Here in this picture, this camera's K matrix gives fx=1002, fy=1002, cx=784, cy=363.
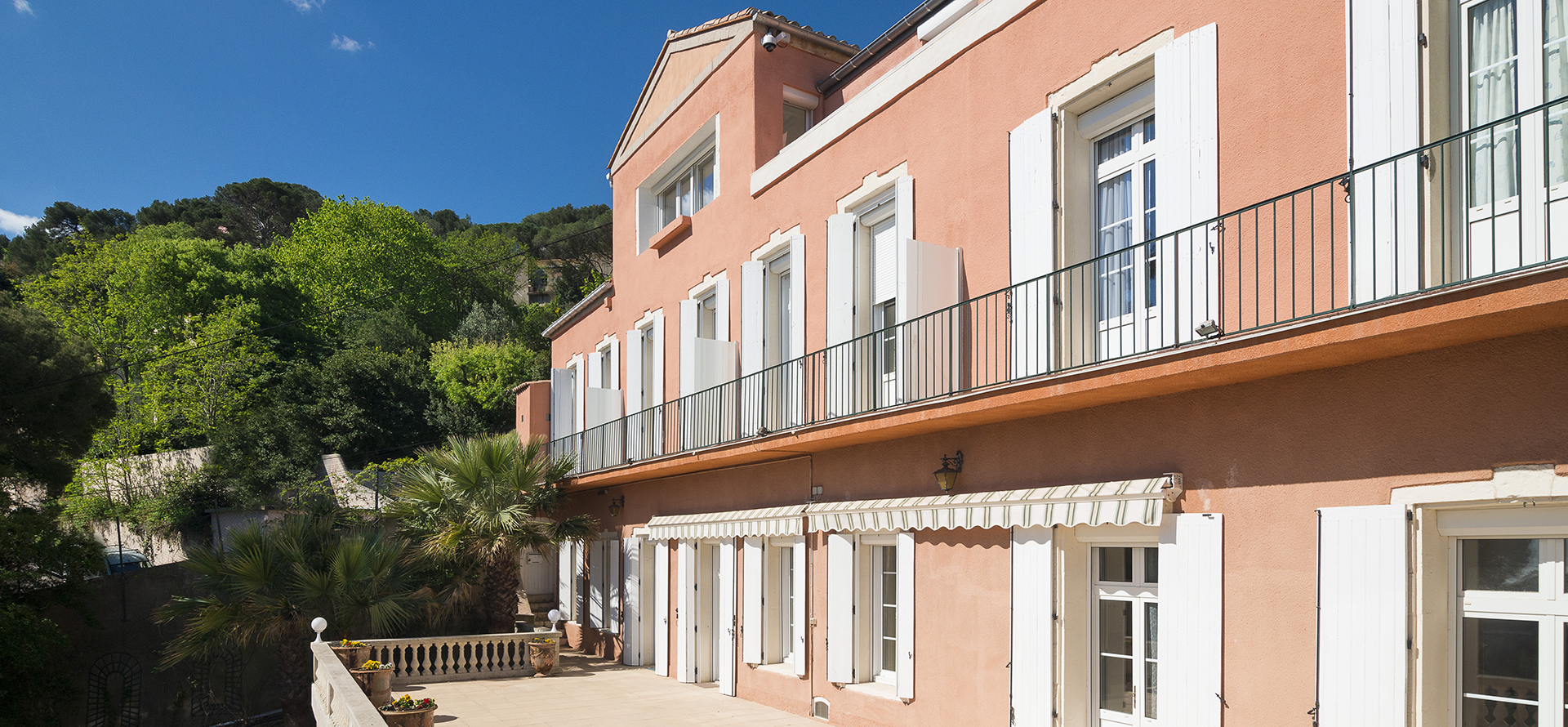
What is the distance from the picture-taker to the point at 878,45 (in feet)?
41.6

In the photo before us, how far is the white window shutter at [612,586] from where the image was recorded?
56.1 feet

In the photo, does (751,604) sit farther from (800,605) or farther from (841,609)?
(841,609)

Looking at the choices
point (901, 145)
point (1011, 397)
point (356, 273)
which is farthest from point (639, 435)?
point (356, 273)

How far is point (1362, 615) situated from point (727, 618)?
878 cm

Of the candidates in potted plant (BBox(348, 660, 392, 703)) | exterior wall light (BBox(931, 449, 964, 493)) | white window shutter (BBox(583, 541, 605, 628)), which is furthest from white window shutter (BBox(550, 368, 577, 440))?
exterior wall light (BBox(931, 449, 964, 493))

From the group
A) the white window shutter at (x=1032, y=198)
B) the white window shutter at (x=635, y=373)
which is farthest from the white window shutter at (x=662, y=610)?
the white window shutter at (x=1032, y=198)

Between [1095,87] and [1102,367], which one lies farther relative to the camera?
[1095,87]

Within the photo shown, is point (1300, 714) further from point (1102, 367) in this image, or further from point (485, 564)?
point (485, 564)

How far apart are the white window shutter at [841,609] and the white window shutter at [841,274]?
220cm

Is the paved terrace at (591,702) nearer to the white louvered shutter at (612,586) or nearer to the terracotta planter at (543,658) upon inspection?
the terracotta planter at (543,658)

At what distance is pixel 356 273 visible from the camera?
1796 inches

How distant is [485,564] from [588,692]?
4239mm

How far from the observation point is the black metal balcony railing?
508 centimetres

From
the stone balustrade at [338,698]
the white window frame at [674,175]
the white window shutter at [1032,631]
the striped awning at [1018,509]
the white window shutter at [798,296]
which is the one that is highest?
the white window frame at [674,175]
